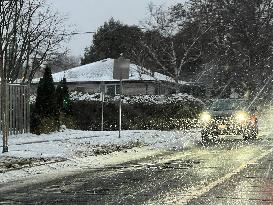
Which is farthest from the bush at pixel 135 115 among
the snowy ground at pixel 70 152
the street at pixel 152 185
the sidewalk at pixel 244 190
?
the sidewalk at pixel 244 190

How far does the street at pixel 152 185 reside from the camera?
26.2 feet

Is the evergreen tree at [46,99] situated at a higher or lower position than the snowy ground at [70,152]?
higher

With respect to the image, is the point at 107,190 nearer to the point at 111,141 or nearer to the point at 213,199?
the point at 213,199

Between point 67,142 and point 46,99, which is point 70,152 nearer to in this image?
point 67,142

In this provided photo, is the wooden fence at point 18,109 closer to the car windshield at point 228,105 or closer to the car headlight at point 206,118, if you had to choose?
the car headlight at point 206,118

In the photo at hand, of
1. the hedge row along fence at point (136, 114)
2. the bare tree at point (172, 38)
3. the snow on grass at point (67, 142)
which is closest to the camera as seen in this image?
the snow on grass at point (67, 142)

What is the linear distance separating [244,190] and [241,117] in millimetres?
14516

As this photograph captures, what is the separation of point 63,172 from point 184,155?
488 centimetres

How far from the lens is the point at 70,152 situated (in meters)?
15.9

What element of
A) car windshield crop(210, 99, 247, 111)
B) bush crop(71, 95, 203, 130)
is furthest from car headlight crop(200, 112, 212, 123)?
bush crop(71, 95, 203, 130)

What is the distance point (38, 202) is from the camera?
25.6ft

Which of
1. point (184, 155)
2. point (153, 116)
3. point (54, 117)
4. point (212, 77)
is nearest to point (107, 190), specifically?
point (184, 155)

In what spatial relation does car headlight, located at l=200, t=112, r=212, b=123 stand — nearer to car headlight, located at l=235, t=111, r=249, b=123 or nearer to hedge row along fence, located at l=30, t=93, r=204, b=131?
car headlight, located at l=235, t=111, r=249, b=123

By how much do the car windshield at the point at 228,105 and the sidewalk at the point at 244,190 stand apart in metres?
→ 12.2
